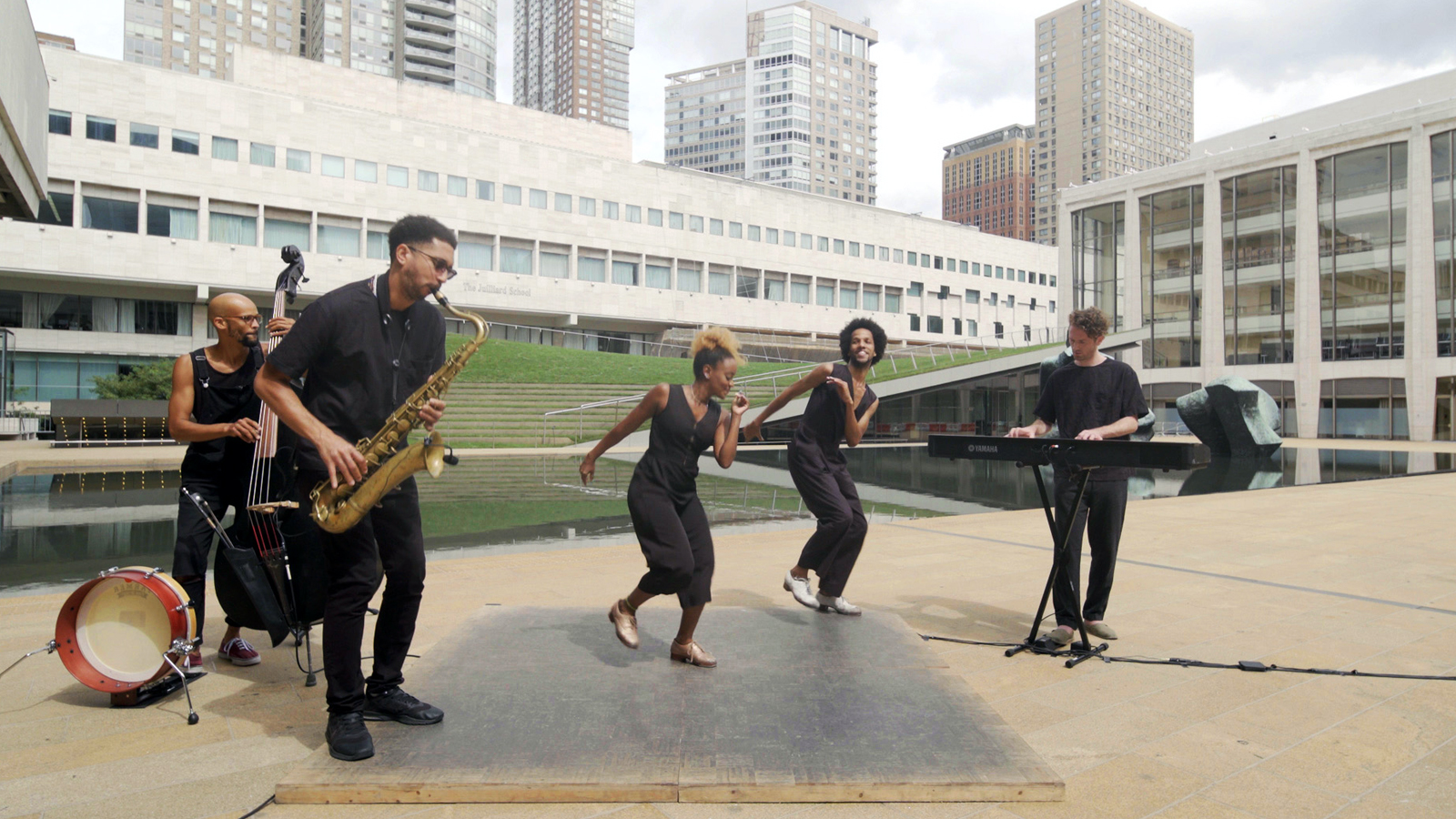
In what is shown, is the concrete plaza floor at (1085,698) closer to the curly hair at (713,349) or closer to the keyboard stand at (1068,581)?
the keyboard stand at (1068,581)

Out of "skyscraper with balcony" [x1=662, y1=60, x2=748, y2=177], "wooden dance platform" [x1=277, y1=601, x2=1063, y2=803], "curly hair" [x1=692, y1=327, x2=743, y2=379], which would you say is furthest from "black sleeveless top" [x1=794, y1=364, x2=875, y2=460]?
"skyscraper with balcony" [x1=662, y1=60, x2=748, y2=177]

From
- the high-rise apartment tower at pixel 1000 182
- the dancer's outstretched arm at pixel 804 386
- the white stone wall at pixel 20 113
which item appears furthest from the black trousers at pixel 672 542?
the high-rise apartment tower at pixel 1000 182

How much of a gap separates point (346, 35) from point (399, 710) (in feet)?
404

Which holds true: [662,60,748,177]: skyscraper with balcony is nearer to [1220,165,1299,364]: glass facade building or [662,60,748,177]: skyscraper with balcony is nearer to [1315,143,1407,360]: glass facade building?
[1220,165,1299,364]: glass facade building

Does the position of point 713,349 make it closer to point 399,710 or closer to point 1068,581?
point 399,710

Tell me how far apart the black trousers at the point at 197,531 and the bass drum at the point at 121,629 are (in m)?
0.37

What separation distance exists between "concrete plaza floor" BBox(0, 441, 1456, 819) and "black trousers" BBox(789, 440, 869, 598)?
675 mm

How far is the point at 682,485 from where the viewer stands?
4578mm

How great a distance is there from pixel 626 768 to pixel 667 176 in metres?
58.0

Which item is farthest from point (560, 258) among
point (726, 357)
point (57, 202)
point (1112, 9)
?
point (1112, 9)

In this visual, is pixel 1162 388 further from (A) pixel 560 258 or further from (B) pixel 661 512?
(B) pixel 661 512

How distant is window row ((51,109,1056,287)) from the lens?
1657 inches

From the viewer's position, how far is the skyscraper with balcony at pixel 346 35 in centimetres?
9931

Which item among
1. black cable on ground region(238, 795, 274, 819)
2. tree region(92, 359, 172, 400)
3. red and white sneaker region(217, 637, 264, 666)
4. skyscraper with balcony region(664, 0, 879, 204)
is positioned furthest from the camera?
skyscraper with balcony region(664, 0, 879, 204)
